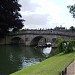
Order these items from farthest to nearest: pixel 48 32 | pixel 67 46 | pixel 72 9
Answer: pixel 48 32, pixel 72 9, pixel 67 46

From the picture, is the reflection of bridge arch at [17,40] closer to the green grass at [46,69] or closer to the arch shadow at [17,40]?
the arch shadow at [17,40]

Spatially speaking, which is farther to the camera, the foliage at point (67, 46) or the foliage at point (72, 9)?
the foliage at point (72, 9)

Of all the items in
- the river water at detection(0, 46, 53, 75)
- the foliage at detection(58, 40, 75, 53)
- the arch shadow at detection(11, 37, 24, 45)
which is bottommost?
the river water at detection(0, 46, 53, 75)

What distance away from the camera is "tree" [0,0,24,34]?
241 feet

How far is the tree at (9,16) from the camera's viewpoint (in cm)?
7331

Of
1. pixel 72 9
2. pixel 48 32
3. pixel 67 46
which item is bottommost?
pixel 67 46

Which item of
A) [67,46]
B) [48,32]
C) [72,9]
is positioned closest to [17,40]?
[48,32]

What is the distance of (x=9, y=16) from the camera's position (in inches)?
2960

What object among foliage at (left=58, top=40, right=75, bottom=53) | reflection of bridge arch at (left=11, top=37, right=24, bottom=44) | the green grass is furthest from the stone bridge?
the green grass

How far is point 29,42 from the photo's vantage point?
8025cm

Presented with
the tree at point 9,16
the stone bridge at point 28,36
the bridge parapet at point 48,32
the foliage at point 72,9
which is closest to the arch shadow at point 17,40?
the stone bridge at point 28,36

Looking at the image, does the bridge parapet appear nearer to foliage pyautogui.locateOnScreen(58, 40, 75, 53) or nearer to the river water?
the river water

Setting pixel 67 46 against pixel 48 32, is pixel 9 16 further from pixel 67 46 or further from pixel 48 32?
pixel 67 46

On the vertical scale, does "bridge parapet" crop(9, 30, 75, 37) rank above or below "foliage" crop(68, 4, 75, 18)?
below
